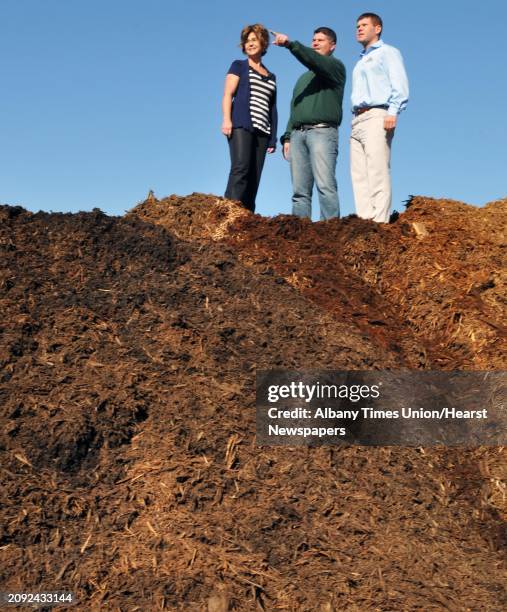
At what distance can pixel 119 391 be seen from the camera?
5695 millimetres

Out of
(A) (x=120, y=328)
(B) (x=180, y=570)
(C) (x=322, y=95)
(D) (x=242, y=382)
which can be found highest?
(C) (x=322, y=95)

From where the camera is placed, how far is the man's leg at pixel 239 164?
934 centimetres

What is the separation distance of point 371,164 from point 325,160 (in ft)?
1.62

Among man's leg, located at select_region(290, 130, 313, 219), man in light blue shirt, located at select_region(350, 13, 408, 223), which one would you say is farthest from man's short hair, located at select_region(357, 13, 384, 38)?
man's leg, located at select_region(290, 130, 313, 219)

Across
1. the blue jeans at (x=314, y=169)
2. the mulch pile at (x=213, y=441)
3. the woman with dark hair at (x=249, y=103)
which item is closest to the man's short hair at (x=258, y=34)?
the woman with dark hair at (x=249, y=103)

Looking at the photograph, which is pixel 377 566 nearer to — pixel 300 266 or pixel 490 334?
pixel 490 334

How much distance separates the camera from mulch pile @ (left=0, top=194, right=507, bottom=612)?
4.61m

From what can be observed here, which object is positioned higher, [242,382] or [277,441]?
[242,382]

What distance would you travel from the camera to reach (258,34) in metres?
9.21

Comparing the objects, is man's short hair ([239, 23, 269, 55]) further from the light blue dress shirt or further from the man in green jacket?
the light blue dress shirt

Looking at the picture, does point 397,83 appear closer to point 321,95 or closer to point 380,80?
point 380,80

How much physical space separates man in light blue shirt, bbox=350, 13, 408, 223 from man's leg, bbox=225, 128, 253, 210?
119 cm

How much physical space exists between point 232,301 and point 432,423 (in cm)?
187

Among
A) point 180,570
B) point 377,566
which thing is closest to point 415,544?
point 377,566
